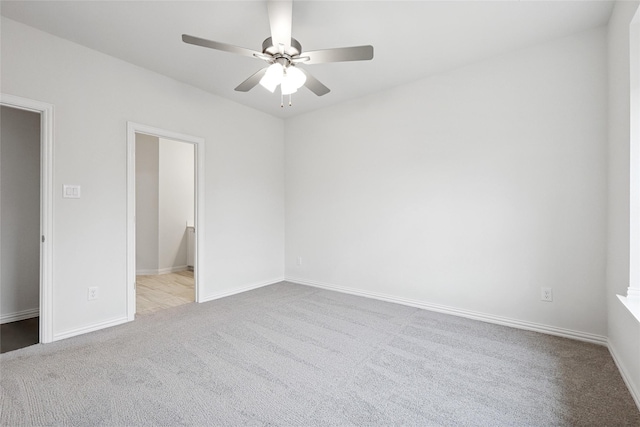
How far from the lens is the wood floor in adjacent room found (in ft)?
11.0

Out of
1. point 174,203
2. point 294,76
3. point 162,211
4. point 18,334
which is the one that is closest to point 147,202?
point 162,211

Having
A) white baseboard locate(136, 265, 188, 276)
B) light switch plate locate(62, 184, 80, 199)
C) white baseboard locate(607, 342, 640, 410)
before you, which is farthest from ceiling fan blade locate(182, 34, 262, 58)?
white baseboard locate(136, 265, 188, 276)

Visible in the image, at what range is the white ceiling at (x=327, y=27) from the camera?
2.09 m

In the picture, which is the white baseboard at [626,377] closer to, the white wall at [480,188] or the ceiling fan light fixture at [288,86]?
the white wall at [480,188]

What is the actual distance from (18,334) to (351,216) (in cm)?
351

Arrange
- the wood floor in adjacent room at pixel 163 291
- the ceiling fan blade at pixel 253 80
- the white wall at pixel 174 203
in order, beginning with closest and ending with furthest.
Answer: the ceiling fan blade at pixel 253 80
the wood floor in adjacent room at pixel 163 291
the white wall at pixel 174 203

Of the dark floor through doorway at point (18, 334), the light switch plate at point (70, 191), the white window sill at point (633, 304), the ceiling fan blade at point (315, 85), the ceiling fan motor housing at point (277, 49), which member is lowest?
the dark floor through doorway at point (18, 334)

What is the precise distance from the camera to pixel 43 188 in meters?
2.37

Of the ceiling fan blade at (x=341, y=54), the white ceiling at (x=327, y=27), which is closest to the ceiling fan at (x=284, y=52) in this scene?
the ceiling fan blade at (x=341, y=54)

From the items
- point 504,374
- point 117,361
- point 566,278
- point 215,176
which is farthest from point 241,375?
point 566,278

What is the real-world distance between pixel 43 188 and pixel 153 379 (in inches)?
71.6

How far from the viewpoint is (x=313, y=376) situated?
73.8 inches

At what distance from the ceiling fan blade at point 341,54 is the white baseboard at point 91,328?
290 centimetres

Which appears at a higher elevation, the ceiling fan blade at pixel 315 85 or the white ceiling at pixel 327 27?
the white ceiling at pixel 327 27
